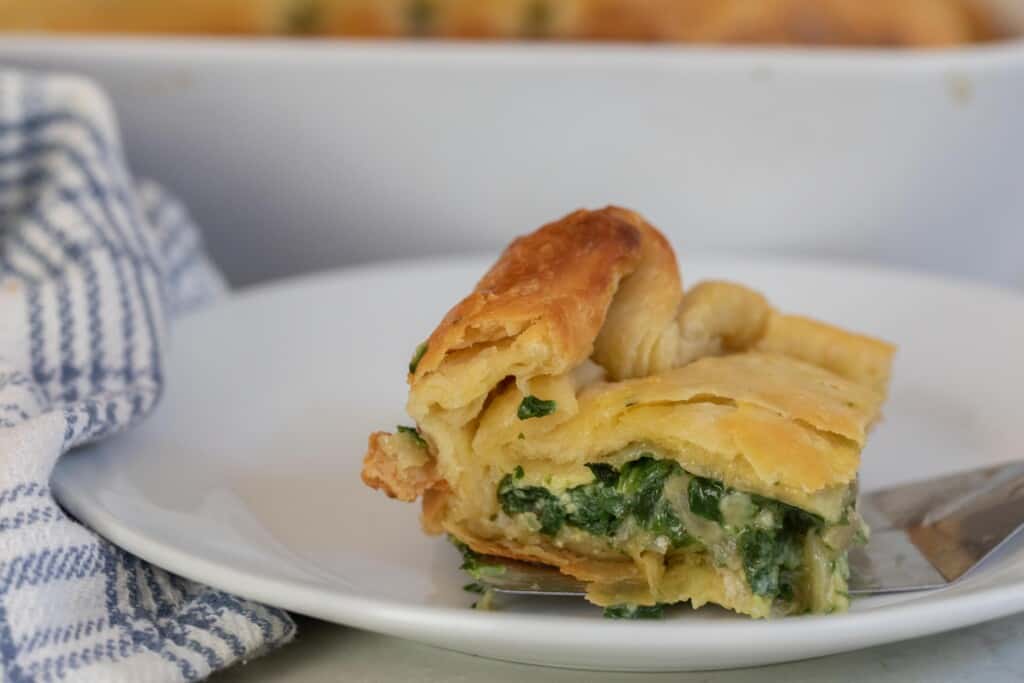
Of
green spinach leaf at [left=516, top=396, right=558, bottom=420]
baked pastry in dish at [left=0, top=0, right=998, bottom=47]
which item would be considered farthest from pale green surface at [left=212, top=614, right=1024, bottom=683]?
baked pastry in dish at [left=0, top=0, right=998, bottom=47]

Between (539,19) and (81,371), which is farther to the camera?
(539,19)

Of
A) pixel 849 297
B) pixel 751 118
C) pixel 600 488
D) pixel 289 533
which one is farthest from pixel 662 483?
pixel 751 118

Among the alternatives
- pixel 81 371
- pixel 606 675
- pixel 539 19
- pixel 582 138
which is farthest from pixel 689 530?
pixel 539 19

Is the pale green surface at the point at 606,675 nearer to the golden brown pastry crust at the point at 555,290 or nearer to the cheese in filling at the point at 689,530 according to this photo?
the cheese in filling at the point at 689,530

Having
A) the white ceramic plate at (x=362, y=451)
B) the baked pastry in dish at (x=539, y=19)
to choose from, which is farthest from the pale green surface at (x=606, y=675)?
the baked pastry in dish at (x=539, y=19)

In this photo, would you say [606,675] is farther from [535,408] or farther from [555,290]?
[555,290]

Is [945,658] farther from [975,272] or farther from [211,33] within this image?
[211,33]
